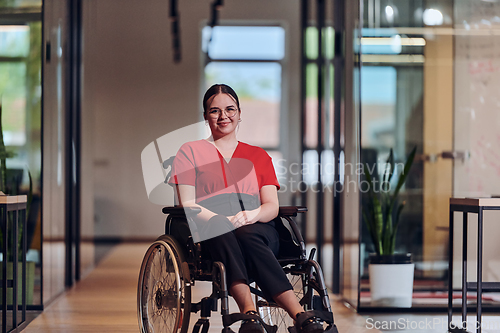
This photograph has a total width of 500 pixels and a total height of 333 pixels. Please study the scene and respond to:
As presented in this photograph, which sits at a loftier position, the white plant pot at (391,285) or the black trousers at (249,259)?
the black trousers at (249,259)

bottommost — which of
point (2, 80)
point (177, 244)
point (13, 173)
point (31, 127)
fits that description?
point (177, 244)

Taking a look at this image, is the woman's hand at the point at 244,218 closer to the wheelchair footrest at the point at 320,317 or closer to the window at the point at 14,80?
the wheelchair footrest at the point at 320,317

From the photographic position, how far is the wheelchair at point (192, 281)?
1.93m

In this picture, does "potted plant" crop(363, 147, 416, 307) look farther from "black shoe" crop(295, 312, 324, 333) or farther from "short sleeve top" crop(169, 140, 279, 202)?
"black shoe" crop(295, 312, 324, 333)

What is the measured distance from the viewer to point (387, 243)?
3176mm

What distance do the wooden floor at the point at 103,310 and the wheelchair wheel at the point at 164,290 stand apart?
0.47 meters

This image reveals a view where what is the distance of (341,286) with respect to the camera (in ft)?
12.0

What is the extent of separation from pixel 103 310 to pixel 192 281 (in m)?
1.34

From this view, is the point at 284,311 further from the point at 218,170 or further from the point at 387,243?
the point at 387,243

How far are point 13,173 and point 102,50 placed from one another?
4.51 meters

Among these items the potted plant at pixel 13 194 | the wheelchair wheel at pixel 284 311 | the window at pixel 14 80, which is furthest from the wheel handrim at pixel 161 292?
the window at pixel 14 80

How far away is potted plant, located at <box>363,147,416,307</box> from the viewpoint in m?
3.11

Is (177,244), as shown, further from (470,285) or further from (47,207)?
(47,207)

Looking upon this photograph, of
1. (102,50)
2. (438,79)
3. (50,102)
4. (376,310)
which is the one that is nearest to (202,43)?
(102,50)
